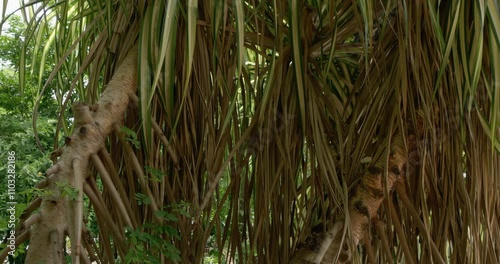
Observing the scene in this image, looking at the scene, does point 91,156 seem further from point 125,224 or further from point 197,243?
point 197,243

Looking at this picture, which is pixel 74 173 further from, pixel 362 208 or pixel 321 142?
pixel 362 208

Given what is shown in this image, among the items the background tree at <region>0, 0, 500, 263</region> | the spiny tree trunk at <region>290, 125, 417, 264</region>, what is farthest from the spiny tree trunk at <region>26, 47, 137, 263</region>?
the spiny tree trunk at <region>290, 125, 417, 264</region>

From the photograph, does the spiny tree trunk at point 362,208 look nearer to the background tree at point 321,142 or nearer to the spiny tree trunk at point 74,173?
the background tree at point 321,142

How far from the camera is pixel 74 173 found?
0.68 metres

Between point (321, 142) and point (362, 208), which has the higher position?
point (321, 142)

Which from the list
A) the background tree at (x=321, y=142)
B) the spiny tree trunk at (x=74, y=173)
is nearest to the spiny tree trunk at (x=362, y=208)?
the background tree at (x=321, y=142)

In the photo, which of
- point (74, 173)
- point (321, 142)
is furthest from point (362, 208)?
point (74, 173)

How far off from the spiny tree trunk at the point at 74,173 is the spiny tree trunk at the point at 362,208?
1.13ft

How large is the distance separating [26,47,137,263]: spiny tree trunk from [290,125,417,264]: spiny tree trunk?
1.13 ft

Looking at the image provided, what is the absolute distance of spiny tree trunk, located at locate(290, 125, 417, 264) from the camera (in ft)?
3.01

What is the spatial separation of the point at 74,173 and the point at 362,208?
1.50 feet

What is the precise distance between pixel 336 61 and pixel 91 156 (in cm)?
62

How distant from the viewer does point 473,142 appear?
37.6 inches

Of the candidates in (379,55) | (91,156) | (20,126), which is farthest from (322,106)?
(20,126)
